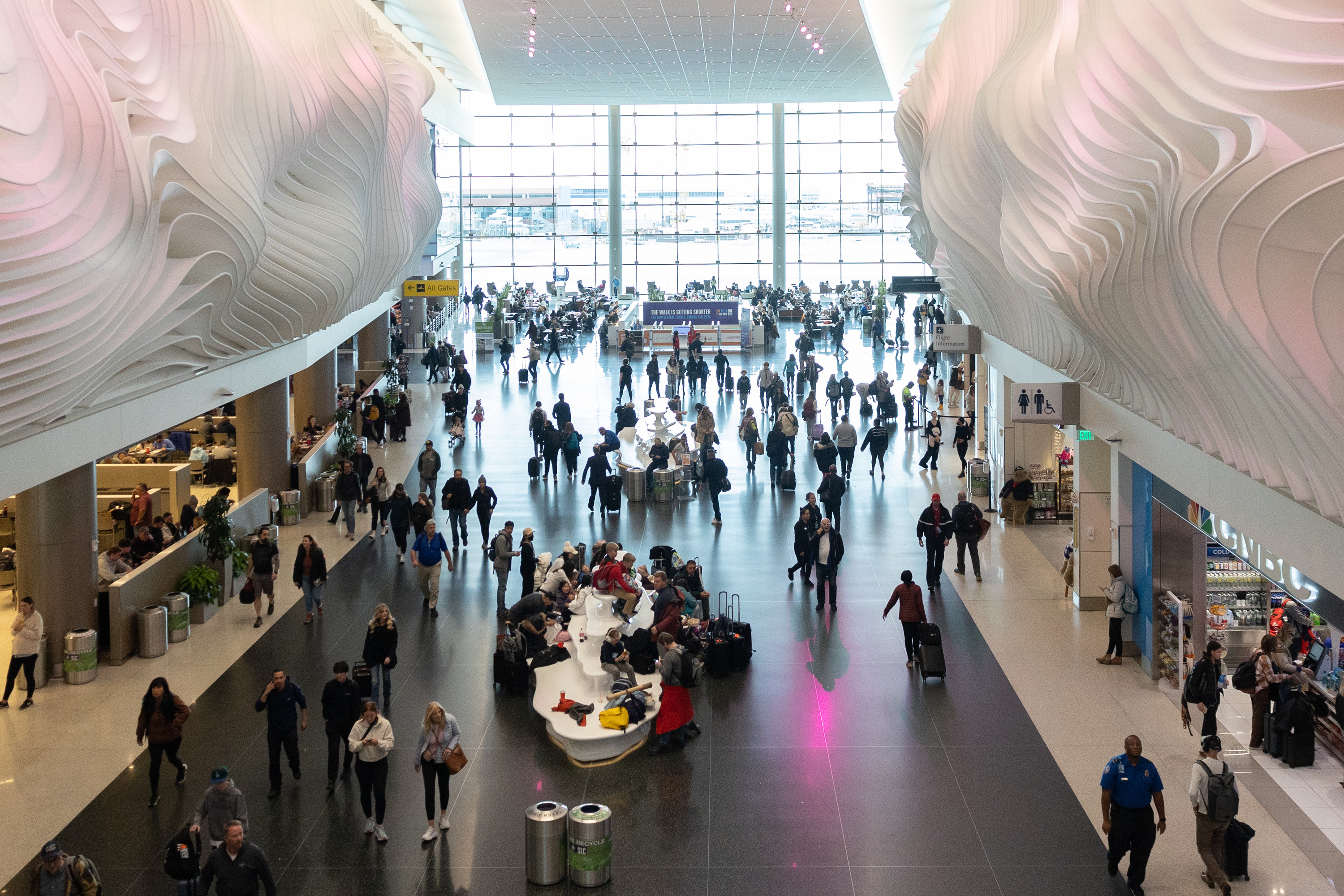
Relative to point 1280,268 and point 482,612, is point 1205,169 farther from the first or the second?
point 482,612

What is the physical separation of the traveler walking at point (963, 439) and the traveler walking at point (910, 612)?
363 inches

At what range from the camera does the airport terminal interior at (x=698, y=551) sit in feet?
22.9

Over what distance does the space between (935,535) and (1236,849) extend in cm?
726

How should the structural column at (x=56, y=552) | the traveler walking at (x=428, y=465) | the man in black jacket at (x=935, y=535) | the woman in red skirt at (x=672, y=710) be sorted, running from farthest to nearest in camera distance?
the traveler walking at (x=428, y=465) < the man in black jacket at (x=935, y=535) < the structural column at (x=56, y=552) < the woman in red skirt at (x=672, y=710)

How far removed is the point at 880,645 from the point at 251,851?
7425 mm

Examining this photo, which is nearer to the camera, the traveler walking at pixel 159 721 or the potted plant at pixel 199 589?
the traveler walking at pixel 159 721

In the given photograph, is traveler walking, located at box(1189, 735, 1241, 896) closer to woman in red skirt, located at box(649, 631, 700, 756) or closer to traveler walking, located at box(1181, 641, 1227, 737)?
traveler walking, located at box(1181, 641, 1227, 737)

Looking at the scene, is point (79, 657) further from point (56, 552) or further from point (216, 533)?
point (216, 533)

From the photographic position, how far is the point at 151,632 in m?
12.9

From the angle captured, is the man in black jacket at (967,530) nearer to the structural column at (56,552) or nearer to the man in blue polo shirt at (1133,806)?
the man in blue polo shirt at (1133,806)

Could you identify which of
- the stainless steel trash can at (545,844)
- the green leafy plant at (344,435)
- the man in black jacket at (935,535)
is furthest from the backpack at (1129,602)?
the green leafy plant at (344,435)

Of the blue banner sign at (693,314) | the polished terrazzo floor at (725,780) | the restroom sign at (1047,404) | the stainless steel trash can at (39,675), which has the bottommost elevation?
the polished terrazzo floor at (725,780)

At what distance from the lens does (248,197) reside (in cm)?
1095

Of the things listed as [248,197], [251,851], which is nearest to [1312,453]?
[251,851]
